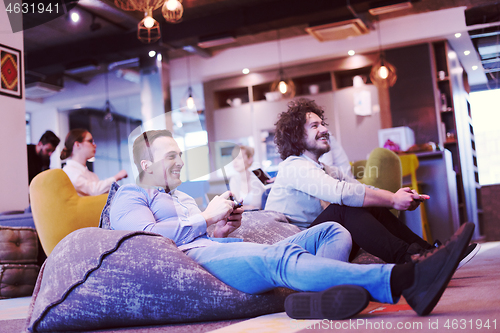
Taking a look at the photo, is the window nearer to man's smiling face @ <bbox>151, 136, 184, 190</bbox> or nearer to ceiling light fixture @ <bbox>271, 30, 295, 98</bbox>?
ceiling light fixture @ <bbox>271, 30, 295, 98</bbox>

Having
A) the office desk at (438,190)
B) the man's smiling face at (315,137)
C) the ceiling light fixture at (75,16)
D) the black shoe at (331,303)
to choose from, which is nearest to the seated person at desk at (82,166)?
the man's smiling face at (315,137)

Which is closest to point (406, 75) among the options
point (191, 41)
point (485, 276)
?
point (191, 41)

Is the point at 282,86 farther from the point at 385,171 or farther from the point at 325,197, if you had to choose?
the point at 325,197

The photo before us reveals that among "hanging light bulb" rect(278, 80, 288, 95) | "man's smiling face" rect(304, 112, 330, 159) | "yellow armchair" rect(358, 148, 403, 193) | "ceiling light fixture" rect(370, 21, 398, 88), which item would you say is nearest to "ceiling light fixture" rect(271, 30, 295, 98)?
"hanging light bulb" rect(278, 80, 288, 95)

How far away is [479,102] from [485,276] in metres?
7.53

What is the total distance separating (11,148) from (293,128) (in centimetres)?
286

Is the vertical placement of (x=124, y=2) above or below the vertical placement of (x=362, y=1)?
below

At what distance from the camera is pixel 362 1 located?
5.76 m

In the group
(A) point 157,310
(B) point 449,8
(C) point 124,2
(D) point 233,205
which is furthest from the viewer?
(B) point 449,8

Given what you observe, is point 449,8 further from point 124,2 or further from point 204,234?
point 204,234

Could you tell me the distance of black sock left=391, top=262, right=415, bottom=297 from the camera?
4.10 ft

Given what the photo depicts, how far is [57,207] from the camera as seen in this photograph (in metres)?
2.86

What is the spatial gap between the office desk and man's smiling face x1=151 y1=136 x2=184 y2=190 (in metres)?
3.56

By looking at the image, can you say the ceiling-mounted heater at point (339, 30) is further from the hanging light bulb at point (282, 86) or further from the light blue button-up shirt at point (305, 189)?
the light blue button-up shirt at point (305, 189)
